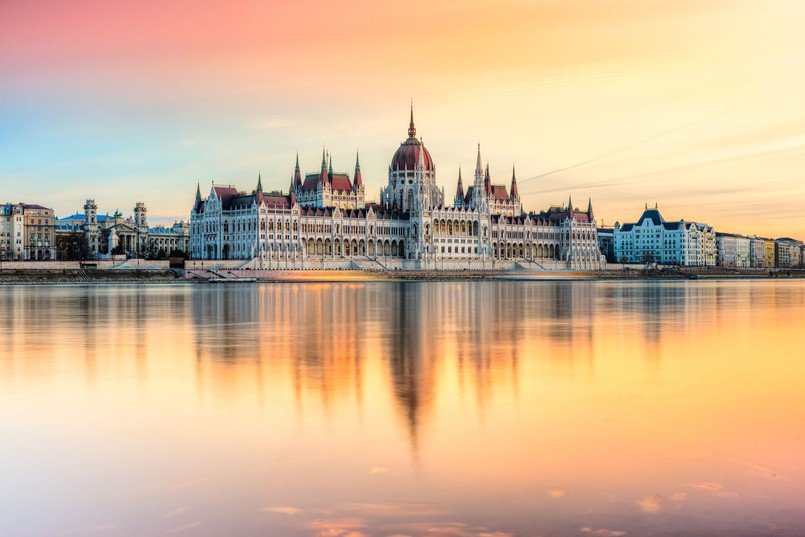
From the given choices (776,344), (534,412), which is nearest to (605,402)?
(534,412)

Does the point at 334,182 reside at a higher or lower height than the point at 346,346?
higher

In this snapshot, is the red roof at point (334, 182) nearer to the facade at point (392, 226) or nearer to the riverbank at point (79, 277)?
the facade at point (392, 226)

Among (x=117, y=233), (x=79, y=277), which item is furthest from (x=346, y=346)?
(x=117, y=233)

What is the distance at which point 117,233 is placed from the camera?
163 metres

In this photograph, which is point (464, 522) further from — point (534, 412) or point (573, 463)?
point (534, 412)

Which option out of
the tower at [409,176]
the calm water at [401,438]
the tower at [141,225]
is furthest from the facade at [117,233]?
the calm water at [401,438]

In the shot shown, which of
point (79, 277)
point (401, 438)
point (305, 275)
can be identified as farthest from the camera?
point (305, 275)

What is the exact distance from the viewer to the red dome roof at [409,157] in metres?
151

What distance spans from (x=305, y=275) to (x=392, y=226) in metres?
34.5

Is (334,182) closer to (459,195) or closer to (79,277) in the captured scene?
(459,195)

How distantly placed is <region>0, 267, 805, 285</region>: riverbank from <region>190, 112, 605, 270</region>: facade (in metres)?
9.63

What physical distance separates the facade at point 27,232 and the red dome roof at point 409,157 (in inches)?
2291

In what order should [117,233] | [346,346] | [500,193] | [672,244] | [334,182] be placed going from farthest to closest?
[672,244] → [500,193] → [117,233] → [334,182] → [346,346]

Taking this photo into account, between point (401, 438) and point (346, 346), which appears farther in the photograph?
point (346, 346)
